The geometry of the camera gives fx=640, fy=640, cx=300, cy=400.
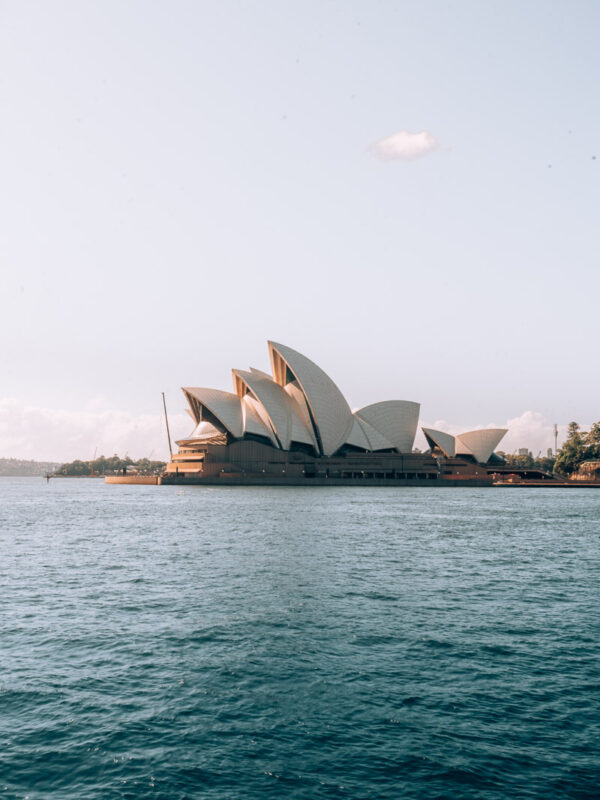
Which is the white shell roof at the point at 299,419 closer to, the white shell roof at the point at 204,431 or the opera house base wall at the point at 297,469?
the opera house base wall at the point at 297,469

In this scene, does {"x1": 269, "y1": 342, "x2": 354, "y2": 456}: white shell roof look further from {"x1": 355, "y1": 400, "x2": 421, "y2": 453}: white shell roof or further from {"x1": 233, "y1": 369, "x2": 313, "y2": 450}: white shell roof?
{"x1": 355, "y1": 400, "x2": 421, "y2": 453}: white shell roof

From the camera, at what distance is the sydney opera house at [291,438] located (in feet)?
350

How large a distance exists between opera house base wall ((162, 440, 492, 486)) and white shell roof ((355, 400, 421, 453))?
3888 mm

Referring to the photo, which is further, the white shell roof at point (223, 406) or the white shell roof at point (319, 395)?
the white shell roof at point (223, 406)

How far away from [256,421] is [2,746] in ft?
323

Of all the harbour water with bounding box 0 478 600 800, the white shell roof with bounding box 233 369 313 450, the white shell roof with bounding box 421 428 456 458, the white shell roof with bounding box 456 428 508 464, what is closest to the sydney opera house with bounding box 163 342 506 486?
the white shell roof with bounding box 233 369 313 450

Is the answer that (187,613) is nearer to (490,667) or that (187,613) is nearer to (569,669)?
(490,667)

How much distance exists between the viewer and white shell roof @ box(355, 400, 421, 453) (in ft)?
400

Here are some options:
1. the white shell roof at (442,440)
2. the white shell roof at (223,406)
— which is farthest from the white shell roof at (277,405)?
the white shell roof at (442,440)

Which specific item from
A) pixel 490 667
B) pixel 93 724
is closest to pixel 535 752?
pixel 490 667

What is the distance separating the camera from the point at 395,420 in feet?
402

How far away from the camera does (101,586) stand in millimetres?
22656

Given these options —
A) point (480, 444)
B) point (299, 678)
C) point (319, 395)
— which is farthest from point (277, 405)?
point (299, 678)

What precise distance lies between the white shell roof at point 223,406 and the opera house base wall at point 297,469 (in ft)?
10.0
